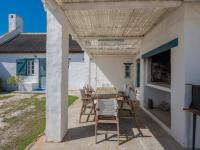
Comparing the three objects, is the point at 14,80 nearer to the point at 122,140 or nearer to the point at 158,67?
the point at 158,67

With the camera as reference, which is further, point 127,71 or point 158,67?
point 127,71

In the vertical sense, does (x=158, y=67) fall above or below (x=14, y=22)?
below

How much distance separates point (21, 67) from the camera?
54.1ft

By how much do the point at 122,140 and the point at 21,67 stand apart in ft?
45.6

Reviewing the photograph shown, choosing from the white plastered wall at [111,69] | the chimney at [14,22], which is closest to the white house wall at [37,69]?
the white plastered wall at [111,69]

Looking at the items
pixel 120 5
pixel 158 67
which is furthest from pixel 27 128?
pixel 158 67

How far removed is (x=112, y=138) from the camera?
4848 millimetres

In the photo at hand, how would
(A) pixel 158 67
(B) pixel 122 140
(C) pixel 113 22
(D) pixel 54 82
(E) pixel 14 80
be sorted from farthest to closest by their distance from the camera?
(E) pixel 14 80, (A) pixel 158 67, (C) pixel 113 22, (B) pixel 122 140, (D) pixel 54 82

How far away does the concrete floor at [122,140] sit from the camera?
14.1 feet

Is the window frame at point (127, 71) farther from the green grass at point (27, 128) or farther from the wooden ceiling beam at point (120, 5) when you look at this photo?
the wooden ceiling beam at point (120, 5)

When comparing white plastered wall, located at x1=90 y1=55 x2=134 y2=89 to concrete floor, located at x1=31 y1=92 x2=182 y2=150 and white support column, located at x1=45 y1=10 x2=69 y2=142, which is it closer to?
concrete floor, located at x1=31 y1=92 x2=182 y2=150

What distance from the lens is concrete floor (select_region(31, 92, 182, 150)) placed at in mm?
4312

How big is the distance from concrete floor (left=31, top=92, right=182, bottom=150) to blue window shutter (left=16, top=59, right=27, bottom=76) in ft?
39.0

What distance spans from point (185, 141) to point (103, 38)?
5033 mm
